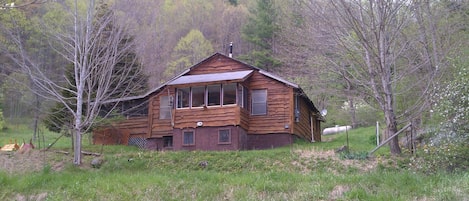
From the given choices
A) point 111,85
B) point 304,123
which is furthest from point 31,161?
point 304,123

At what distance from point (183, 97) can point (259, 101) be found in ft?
13.1

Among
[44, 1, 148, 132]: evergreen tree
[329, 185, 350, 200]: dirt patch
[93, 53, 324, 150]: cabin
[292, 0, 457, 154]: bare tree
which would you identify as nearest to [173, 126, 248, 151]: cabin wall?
[93, 53, 324, 150]: cabin

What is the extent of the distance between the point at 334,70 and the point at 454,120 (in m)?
5.60

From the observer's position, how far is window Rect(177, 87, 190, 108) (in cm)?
2555

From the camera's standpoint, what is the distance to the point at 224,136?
78.9 feet

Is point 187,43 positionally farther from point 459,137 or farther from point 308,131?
point 459,137

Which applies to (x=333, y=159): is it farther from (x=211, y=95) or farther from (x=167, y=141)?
(x=167, y=141)

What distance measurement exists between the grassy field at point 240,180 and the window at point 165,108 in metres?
6.80

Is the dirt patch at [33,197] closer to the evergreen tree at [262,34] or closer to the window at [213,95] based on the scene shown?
the window at [213,95]

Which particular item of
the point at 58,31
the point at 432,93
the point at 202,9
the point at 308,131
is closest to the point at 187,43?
the point at 202,9

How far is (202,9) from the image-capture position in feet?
189

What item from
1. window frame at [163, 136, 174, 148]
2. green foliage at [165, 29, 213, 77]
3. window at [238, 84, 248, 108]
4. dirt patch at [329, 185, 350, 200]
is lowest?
dirt patch at [329, 185, 350, 200]

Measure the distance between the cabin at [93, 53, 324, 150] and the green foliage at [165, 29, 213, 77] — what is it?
14.0 meters

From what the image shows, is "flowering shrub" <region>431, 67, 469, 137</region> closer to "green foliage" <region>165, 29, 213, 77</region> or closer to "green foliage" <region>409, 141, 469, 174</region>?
"green foliage" <region>409, 141, 469, 174</region>
